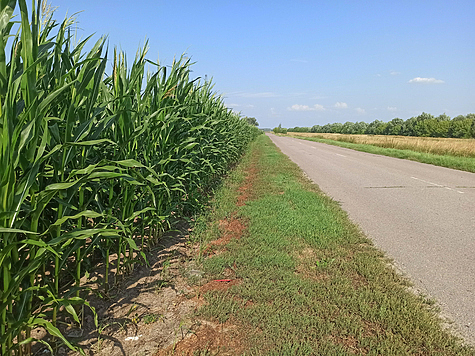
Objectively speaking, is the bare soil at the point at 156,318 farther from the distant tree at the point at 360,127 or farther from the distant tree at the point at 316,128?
the distant tree at the point at 316,128

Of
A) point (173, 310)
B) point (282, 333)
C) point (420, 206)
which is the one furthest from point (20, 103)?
point (420, 206)

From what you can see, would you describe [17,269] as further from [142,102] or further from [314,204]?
[314,204]

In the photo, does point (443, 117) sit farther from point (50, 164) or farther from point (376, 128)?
point (50, 164)

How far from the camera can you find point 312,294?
3.29 meters

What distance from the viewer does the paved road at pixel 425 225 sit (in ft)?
11.8

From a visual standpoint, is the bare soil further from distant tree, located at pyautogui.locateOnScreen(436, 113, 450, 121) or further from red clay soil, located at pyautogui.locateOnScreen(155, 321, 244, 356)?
distant tree, located at pyautogui.locateOnScreen(436, 113, 450, 121)

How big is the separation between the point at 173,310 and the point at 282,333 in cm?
102

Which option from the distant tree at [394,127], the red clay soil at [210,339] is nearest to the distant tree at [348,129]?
the distant tree at [394,127]

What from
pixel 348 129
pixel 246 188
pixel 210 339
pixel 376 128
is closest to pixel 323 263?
pixel 210 339

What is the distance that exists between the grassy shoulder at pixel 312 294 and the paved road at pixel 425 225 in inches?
11.8

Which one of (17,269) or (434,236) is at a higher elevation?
(17,269)

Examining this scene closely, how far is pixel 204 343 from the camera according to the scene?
2543 millimetres

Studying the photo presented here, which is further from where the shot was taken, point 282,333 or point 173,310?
point 173,310

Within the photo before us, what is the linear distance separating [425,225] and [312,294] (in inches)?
142
